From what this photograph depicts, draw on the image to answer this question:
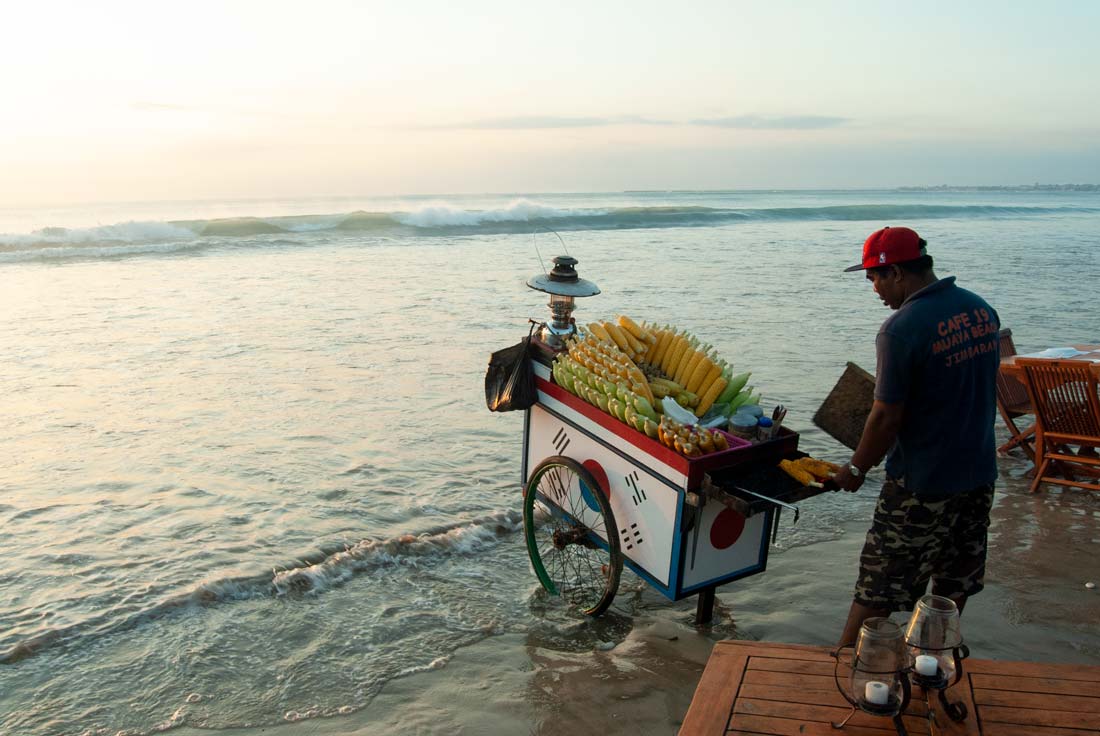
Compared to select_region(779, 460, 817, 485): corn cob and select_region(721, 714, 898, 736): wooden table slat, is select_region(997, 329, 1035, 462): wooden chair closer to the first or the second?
select_region(779, 460, 817, 485): corn cob

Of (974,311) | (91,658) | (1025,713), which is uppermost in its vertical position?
(974,311)

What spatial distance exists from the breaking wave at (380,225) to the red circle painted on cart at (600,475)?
11.6 metres

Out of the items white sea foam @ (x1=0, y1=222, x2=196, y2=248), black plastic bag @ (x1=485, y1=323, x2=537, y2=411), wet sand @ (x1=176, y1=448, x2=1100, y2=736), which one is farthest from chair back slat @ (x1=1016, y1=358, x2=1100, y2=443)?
white sea foam @ (x1=0, y1=222, x2=196, y2=248)

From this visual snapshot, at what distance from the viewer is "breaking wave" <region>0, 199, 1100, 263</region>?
24.6 meters

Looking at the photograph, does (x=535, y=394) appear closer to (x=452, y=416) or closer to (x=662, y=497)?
(x=662, y=497)

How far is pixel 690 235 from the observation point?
32.9 metres

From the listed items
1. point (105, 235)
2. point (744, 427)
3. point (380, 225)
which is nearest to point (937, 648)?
point (744, 427)

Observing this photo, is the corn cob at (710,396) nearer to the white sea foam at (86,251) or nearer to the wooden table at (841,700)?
the wooden table at (841,700)

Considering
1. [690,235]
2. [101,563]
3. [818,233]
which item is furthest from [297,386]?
[818,233]

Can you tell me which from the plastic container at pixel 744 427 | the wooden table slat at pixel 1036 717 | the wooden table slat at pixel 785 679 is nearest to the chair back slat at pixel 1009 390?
the plastic container at pixel 744 427

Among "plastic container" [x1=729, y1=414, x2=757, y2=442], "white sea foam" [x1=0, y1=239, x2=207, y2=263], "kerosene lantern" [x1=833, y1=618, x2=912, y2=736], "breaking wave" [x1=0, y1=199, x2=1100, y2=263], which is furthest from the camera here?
"breaking wave" [x1=0, y1=199, x2=1100, y2=263]

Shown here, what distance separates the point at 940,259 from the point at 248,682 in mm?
24347

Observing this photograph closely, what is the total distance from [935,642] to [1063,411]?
16.2 ft

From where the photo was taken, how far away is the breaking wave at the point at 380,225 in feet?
80.6
